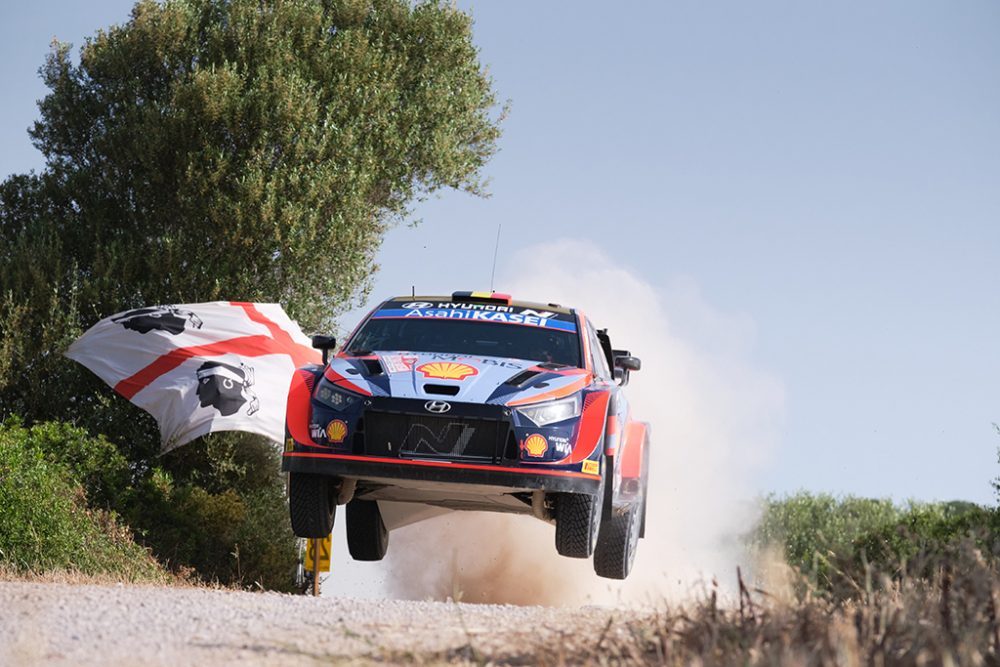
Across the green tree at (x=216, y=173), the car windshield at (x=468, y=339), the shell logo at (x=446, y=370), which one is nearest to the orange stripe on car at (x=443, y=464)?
the shell logo at (x=446, y=370)

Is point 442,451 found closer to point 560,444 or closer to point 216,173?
point 560,444

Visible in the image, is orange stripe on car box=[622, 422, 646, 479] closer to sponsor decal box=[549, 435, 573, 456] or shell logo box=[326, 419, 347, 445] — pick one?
sponsor decal box=[549, 435, 573, 456]

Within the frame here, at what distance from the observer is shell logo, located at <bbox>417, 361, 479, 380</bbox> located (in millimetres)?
9023

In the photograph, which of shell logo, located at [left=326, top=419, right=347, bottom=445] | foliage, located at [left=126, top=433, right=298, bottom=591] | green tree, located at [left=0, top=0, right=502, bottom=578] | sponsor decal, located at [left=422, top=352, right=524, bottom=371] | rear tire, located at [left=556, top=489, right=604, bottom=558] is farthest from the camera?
green tree, located at [left=0, top=0, right=502, bottom=578]

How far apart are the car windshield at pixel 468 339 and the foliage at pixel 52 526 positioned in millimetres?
5629

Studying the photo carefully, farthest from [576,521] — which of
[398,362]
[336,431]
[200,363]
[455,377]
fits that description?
[200,363]

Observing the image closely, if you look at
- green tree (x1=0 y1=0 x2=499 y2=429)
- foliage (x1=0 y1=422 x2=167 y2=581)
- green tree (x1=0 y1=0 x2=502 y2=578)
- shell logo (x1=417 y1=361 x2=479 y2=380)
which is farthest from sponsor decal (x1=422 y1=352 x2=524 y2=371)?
green tree (x1=0 y1=0 x2=499 y2=429)

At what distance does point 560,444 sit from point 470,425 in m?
0.69

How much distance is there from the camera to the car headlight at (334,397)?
9016 mm

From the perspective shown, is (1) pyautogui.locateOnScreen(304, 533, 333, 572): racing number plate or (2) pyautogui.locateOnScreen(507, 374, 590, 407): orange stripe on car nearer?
(2) pyautogui.locateOnScreen(507, 374, 590, 407): orange stripe on car

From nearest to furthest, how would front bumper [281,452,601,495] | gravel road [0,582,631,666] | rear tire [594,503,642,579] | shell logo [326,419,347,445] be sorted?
gravel road [0,582,631,666] < front bumper [281,452,601,495] < shell logo [326,419,347,445] < rear tire [594,503,642,579]

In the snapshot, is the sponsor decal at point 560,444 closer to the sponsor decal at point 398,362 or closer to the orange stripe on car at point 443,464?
the orange stripe on car at point 443,464

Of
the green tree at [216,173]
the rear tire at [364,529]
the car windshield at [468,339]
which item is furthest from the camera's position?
the green tree at [216,173]

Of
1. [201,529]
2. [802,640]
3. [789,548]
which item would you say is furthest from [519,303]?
[789,548]
